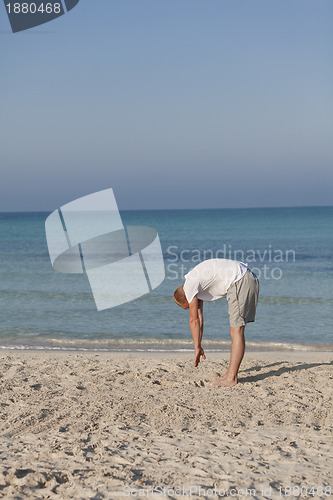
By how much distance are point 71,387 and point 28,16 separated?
5872mm

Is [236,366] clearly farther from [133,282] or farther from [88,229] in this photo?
[88,229]

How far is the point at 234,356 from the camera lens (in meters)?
5.52

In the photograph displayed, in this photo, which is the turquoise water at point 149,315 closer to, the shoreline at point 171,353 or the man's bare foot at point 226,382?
the shoreline at point 171,353

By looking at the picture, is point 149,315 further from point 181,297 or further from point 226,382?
point 181,297

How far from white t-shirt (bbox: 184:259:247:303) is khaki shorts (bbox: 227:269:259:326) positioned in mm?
56

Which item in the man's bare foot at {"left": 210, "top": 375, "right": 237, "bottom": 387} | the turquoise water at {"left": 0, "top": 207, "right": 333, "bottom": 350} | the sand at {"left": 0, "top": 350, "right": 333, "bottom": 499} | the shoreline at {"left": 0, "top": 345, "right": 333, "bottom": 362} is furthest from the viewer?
the turquoise water at {"left": 0, "top": 207, "right": 333, "bottom": 350}

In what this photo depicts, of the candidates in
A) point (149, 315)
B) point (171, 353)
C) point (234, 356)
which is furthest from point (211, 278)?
point (149, 315)

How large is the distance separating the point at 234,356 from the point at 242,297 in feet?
2.03

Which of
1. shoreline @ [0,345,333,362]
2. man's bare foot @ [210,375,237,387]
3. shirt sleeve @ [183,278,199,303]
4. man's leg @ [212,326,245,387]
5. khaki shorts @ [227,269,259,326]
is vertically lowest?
shoreline @ [0,345,333,362]

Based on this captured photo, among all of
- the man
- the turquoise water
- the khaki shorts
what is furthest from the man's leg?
the turquoise water

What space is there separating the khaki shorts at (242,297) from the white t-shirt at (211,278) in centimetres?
6

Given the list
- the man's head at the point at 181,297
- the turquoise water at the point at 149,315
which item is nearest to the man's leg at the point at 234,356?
the man's head at the point at 181,297

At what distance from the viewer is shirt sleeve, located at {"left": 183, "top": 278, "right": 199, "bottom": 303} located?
209 inches

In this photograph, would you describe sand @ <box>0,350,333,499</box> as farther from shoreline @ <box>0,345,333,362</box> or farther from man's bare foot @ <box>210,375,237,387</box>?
shoreline @ <box>0,345,333,362</box>
